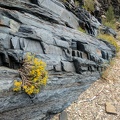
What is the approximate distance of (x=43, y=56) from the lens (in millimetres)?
7145

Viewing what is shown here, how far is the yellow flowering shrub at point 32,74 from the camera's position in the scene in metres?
6.18

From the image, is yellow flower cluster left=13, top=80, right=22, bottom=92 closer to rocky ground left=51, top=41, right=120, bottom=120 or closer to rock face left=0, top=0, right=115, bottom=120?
rock face left=0, top=0, right=115, bottom=120

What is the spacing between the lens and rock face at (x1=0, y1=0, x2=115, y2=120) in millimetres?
6141

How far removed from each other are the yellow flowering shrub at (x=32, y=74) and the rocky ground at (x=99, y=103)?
2.22 meters

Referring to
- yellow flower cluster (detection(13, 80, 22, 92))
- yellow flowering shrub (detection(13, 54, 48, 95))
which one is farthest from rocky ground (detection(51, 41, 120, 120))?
yellow flower cluster (detection(13, 80, 22, 92))

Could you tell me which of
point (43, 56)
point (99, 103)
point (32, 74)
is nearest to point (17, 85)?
point (32, 74)

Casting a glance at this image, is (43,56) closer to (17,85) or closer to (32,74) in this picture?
(32,74)

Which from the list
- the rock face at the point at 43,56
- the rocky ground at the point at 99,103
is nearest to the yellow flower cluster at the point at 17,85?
the rock face at the point at 43,56

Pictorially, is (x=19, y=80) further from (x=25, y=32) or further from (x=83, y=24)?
(x=83, y=24)

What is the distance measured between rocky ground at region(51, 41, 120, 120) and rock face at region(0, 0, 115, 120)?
28 centimetres

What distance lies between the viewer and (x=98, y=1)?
76.5 feet

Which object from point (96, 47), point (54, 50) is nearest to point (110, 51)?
point (96, 47)

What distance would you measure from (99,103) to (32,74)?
12.3 ft

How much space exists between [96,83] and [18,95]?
492 cm
